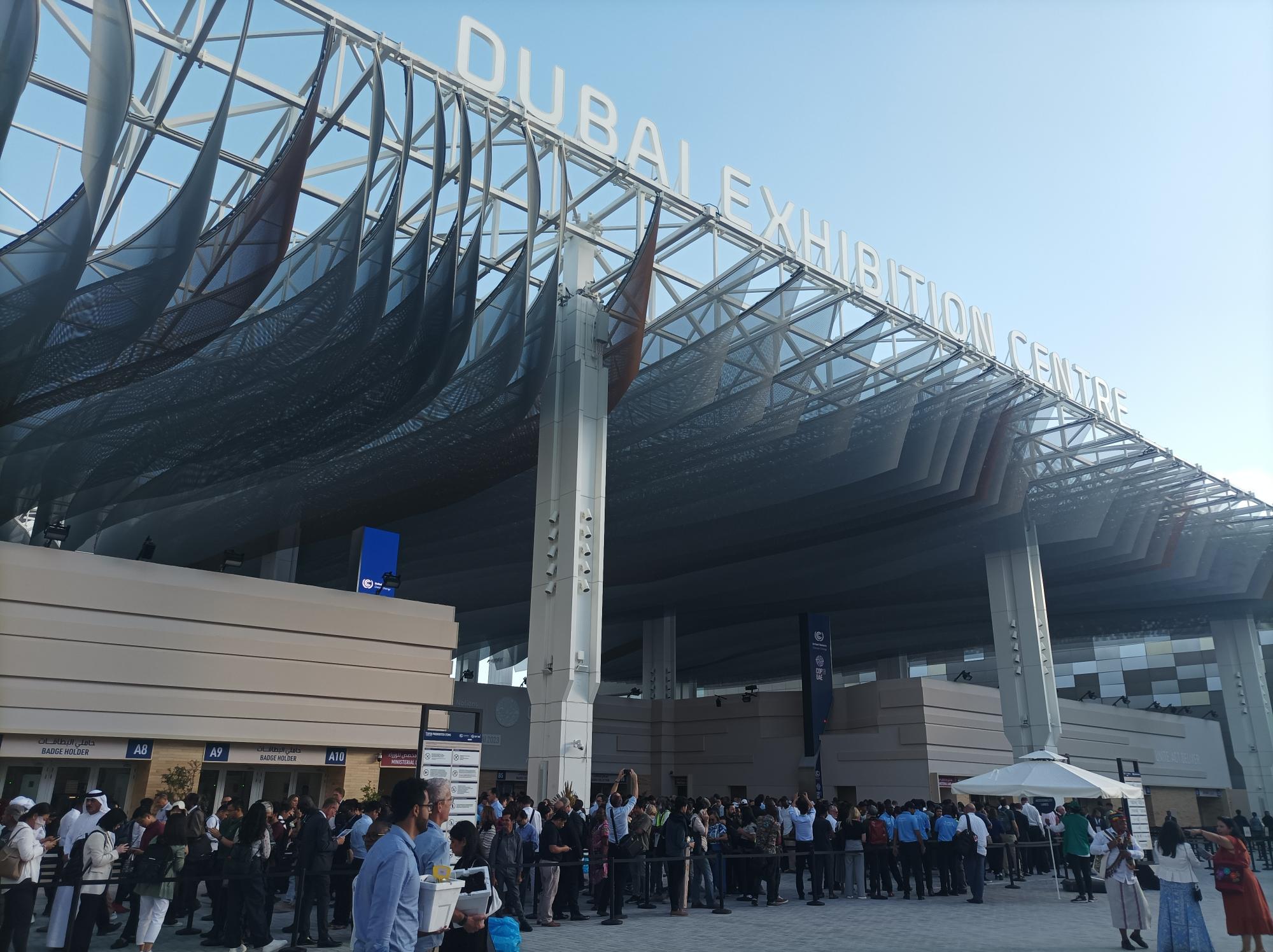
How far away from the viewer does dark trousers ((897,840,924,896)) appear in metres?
18.0

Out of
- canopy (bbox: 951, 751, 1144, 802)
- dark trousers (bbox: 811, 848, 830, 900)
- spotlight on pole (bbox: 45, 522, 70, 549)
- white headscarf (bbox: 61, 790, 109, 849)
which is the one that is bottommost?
dark trousers (bbox: 811, 848, 830, 900)

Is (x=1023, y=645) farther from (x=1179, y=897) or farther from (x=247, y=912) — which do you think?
(x=247, y=912)

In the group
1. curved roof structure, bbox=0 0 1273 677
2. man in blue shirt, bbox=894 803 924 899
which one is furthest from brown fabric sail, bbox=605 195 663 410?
man in blue shirt, bbox=894 803 924 899

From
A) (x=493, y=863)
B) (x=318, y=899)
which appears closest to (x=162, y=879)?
(x=318, y=899)

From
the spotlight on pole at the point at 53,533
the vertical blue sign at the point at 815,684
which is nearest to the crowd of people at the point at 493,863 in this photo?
the spotlight on pole at the point at 53,533

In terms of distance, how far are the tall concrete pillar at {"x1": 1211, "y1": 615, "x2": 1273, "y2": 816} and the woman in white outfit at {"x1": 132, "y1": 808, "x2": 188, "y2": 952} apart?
48683 millimetres

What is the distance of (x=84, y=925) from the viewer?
9750mm

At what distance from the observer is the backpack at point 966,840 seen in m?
17.4

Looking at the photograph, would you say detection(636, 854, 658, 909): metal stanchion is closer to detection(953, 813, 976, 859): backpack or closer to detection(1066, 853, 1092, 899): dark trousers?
detection(953, 813, 976, 859): backpack

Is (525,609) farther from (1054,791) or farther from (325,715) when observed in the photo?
(1054,791)

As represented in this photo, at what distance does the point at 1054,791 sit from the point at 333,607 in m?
16.6

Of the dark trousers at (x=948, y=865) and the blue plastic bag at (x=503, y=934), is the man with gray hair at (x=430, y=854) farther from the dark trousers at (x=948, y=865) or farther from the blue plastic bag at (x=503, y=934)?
the dark trousers at (x=948, y=865)

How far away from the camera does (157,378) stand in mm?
23016

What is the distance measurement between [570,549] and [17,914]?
12407 mm
